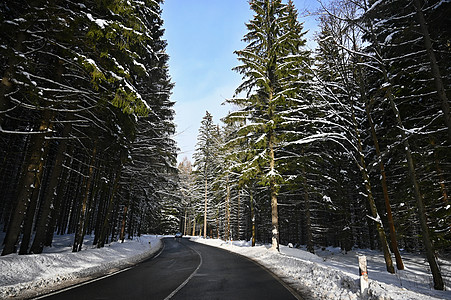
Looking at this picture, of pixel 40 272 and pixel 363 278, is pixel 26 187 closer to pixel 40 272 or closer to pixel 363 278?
pixel 40 272

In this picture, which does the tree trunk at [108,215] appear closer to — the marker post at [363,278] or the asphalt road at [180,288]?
the asphalt road at [180,288]

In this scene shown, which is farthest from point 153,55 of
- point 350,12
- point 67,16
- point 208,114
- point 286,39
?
point 208,114

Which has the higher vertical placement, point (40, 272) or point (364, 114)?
point (364, 114)

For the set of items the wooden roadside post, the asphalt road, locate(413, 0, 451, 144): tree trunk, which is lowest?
the asphalt road

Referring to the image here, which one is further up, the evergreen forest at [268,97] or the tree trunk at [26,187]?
the evergreen forest at [268,97]

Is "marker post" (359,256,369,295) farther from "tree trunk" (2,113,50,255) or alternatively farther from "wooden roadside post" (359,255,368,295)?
"tree trunk" (2,113,50,255)

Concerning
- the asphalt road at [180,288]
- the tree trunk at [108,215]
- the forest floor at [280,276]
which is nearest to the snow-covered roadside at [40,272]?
the forest floor at [280,276]

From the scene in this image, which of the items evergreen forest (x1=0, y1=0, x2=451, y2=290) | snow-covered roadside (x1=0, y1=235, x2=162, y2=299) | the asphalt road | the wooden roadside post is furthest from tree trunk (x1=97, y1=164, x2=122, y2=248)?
the wooden roadside post

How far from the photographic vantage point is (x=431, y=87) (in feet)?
→ 32.0

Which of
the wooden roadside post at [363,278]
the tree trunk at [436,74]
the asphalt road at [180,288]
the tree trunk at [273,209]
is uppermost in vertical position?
the tree trunk at [436,74]

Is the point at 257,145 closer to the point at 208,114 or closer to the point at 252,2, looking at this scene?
the point at 252,2

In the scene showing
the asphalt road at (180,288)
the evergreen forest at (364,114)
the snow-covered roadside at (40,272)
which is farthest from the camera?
the evergreen forest at (364,114)

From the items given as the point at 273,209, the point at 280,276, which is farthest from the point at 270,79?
the point at 280,276

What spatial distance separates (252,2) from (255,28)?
211 centimetres
